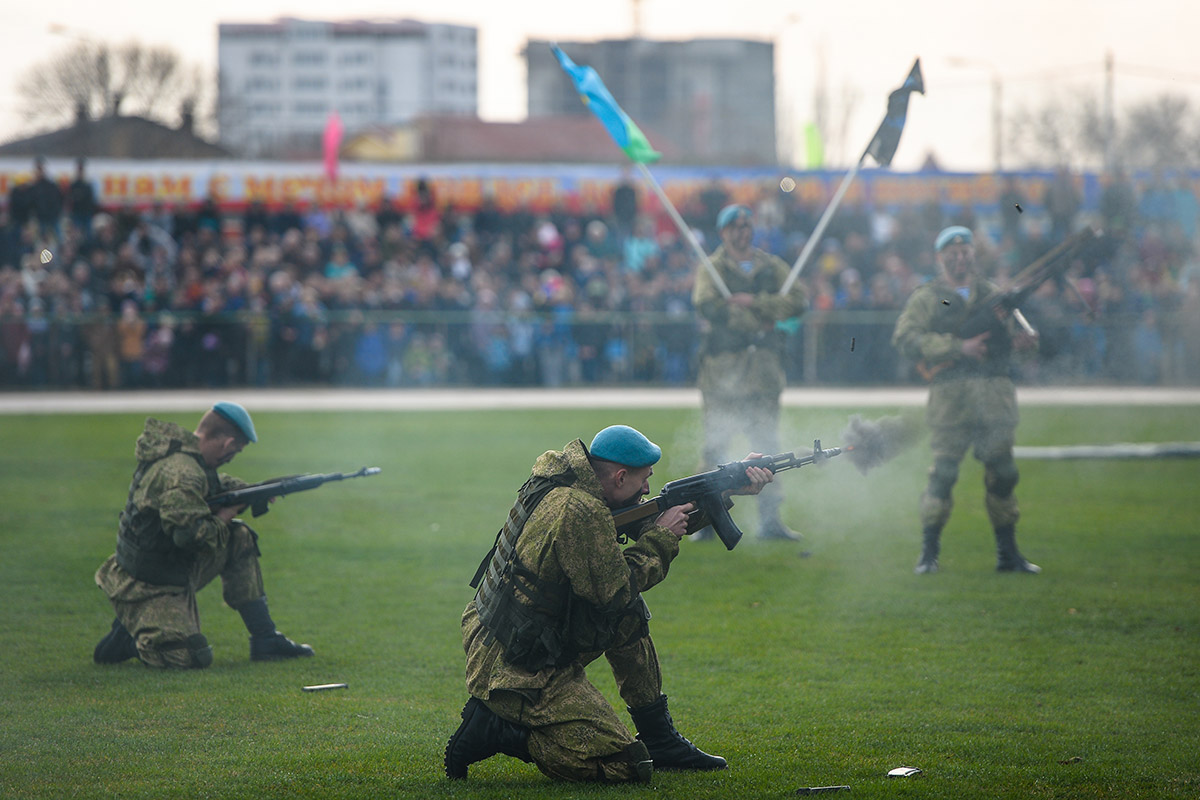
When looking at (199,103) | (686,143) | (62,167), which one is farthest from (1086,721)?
(686,143)

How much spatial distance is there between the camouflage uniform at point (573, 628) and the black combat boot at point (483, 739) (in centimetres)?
3

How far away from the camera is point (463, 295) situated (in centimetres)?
2484

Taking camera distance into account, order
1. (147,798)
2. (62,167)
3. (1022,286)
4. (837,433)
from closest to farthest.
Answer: (147,798), (1022,286), (837,433), (62,167)

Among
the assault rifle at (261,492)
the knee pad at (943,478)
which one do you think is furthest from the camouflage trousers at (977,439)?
the assault rifle at (261,492)

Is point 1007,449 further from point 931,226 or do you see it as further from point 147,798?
point 931,226

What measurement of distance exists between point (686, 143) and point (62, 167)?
66471 mm

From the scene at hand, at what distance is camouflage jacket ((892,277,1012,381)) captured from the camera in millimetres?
9438

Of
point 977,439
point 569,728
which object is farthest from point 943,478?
point 569,728

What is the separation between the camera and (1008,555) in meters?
9.55

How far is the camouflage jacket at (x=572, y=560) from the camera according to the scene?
5.07 m

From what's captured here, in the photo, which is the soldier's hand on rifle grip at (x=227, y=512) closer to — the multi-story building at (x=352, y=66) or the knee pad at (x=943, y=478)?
the knee pad at (x=943, y=478)

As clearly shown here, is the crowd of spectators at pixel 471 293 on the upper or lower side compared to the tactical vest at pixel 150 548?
upper

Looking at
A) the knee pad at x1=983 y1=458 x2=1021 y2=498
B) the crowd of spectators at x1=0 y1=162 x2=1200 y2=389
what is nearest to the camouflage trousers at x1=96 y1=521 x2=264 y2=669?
the knee pad at x1=983 y1=458 x2=1021 y2=498

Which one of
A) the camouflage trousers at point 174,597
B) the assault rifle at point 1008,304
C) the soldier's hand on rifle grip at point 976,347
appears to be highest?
the assault rifle at point 1008,304
